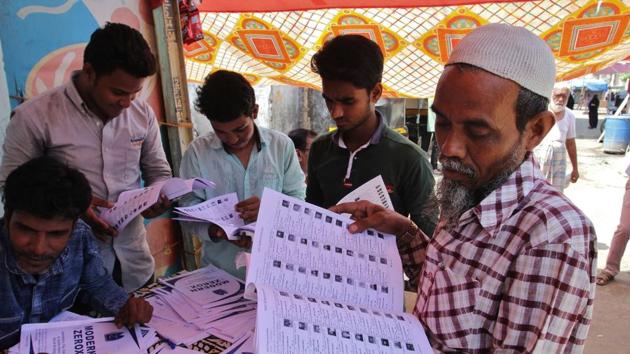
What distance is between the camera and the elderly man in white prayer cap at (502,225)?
726mm

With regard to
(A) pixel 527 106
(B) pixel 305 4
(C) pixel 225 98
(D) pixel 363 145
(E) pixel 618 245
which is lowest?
(E) pixel 618 245

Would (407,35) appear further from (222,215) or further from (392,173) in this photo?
(222,215)

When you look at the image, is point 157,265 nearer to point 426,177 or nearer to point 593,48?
point 426,177

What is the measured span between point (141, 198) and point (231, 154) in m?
0.48

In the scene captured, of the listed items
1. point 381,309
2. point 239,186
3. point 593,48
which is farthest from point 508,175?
point 593,48

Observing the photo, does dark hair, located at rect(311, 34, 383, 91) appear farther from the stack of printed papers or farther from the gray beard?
the stack of printed papers

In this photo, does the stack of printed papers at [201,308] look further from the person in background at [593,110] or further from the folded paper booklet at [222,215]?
the person in background at [593,110]

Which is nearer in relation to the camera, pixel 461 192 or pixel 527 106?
pixel 527 106

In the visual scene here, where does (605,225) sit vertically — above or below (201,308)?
below

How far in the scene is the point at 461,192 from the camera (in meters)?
0.99

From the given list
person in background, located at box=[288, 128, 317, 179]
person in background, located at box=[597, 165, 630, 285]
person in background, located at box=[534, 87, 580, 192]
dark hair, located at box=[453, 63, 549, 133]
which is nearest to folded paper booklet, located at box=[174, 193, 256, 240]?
dark hair, located at box=[453, 63, 549, 133]

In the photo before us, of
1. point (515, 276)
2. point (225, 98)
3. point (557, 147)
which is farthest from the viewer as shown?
point (557, 147)

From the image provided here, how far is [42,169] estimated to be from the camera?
1.33 metres

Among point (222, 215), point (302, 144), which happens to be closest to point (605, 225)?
point (302, 144)
